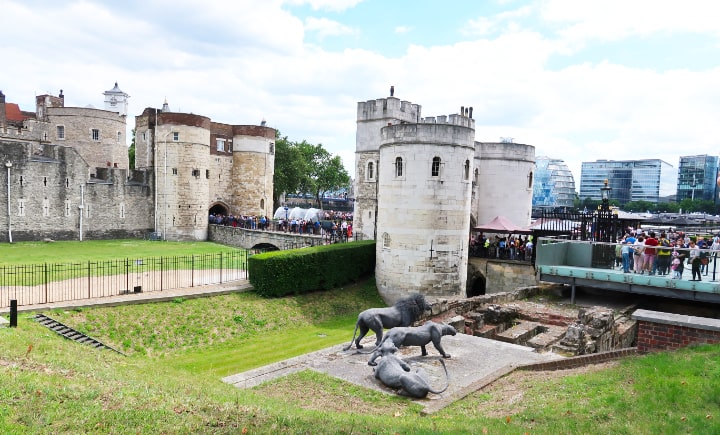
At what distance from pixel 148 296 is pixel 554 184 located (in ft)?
421

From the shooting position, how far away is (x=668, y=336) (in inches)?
370

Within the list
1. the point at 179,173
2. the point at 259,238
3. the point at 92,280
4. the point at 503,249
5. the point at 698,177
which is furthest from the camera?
the point at 698,177

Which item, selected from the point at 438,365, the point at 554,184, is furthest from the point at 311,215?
the point at 554,184

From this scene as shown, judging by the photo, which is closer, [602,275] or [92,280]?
[602,275]

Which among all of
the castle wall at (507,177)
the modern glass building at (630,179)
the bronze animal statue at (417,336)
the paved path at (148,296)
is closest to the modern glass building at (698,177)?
the modern glass building at (630,179)

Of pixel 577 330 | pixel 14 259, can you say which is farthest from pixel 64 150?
pixel 577 330

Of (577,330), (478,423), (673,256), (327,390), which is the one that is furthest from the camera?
(673,256)

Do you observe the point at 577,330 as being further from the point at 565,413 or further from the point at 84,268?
the point at 84,268

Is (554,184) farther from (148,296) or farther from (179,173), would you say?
(148,296)

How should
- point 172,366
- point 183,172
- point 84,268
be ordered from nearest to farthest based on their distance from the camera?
point 172,366, point 84,268, point 183,172

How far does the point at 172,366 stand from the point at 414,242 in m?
12.6

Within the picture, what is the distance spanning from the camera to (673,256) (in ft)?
52.6

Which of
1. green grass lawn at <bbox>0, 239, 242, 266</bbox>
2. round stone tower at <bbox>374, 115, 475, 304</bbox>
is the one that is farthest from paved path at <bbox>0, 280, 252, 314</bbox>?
green grass lawn at <bbox>0, 239, 242, 266</bbox>

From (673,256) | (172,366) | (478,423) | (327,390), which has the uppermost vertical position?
(673,256)
